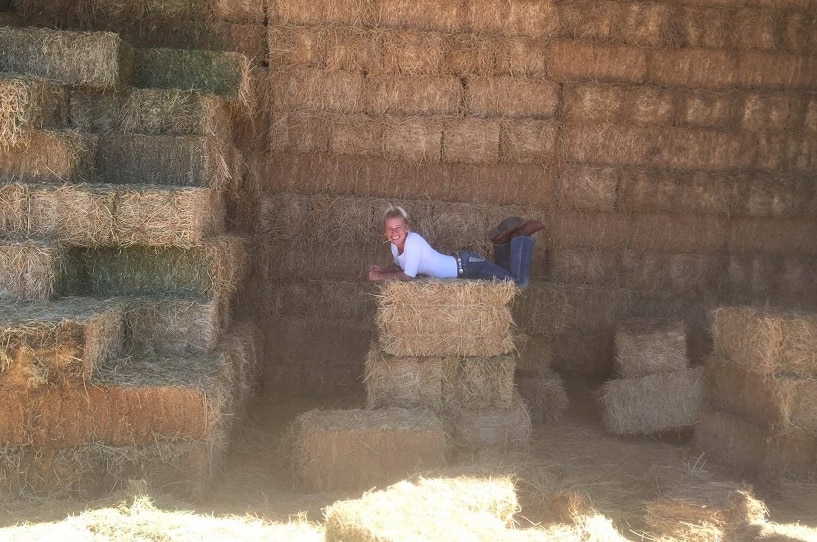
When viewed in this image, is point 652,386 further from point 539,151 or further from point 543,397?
point 539,151

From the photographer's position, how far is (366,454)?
18.8 ft

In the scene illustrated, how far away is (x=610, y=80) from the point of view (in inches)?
319

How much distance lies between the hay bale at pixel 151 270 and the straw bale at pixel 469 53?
10.1ft

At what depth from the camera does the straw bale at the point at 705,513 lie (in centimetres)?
491

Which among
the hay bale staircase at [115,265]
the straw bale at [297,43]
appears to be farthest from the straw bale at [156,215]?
the straw bale at [297,43]

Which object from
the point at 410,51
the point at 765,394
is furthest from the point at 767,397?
the point at 410,51

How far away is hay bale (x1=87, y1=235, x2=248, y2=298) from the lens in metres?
6.20

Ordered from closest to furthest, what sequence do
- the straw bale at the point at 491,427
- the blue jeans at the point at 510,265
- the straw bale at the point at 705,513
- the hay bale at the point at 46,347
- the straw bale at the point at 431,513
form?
the straw bale at the point at 431,513 → the straw bale at the point at 705,513 → the hay bale at the point at 46,347 → the straw bale at the point at 491,427 → the blue jeans at the point at 510,265

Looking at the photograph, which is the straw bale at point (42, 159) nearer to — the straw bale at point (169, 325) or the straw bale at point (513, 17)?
the straw bale at point (169, 325)

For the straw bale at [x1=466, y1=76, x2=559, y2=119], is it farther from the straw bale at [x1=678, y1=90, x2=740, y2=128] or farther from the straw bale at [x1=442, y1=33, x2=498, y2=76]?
the straw bale at [x1=678, y1=90, x2=740, y2=128]

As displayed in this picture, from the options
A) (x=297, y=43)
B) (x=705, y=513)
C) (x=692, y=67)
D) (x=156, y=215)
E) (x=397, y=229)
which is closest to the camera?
(x=705, y=513)

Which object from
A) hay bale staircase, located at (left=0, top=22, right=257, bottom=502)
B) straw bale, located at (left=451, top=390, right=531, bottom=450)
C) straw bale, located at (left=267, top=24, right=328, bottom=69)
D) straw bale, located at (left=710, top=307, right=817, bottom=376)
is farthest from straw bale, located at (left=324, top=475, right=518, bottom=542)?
straw bale, located at (left=267, top=24, right=328, bottom=69)

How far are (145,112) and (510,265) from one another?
3349 millimetres

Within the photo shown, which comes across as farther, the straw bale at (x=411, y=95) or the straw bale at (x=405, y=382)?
the straw bale at (x=411, y=95)
